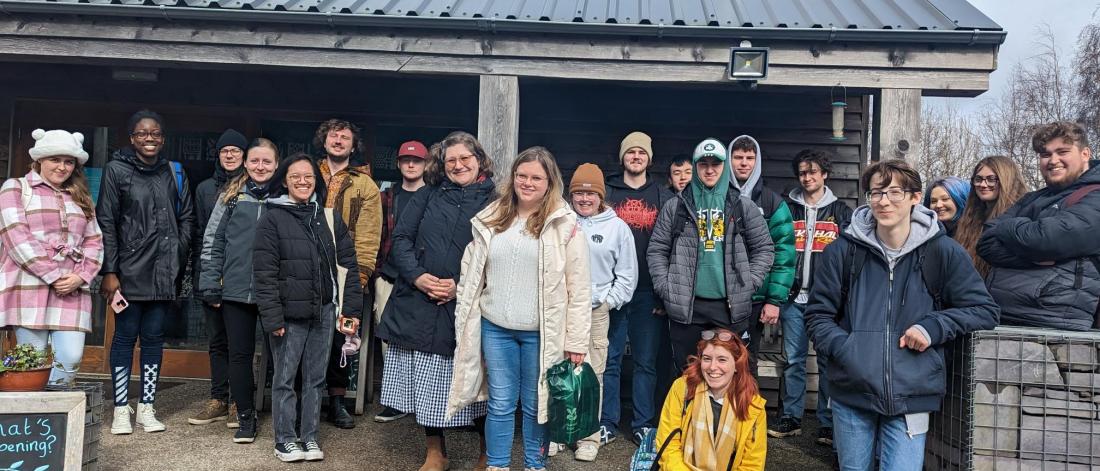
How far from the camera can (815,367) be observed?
584 cm

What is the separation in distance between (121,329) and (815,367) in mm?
4801

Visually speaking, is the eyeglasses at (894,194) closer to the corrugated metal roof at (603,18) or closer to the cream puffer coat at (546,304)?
the cream puffer coat at (546,304)

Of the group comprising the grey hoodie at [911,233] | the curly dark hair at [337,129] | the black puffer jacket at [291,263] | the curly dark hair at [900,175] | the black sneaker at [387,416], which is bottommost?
the black sneaker at [387,416]

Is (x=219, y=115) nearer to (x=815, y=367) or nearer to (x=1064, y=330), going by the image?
(x=815, y=367)

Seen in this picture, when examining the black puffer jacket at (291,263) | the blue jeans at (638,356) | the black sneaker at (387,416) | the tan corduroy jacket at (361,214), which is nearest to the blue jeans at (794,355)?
the blue jeans at (638,356)

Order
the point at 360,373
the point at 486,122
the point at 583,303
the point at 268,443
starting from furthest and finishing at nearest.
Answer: the point at 360,373 < the point at 486,122 < the point at 268,443 < the point at 583,303

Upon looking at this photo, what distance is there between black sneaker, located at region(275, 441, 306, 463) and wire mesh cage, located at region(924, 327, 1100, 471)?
313 centimetres

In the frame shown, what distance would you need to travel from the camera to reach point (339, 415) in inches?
184

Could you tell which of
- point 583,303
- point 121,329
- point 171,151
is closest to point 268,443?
point 121,329

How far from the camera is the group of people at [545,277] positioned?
305cm

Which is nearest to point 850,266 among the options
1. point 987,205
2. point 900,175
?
point 900,175

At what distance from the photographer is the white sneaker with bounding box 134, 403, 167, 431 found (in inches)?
173

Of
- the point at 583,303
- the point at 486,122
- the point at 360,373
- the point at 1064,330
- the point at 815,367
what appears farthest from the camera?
the point at 815,367

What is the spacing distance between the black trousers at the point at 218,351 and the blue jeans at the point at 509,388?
1.92 metres
